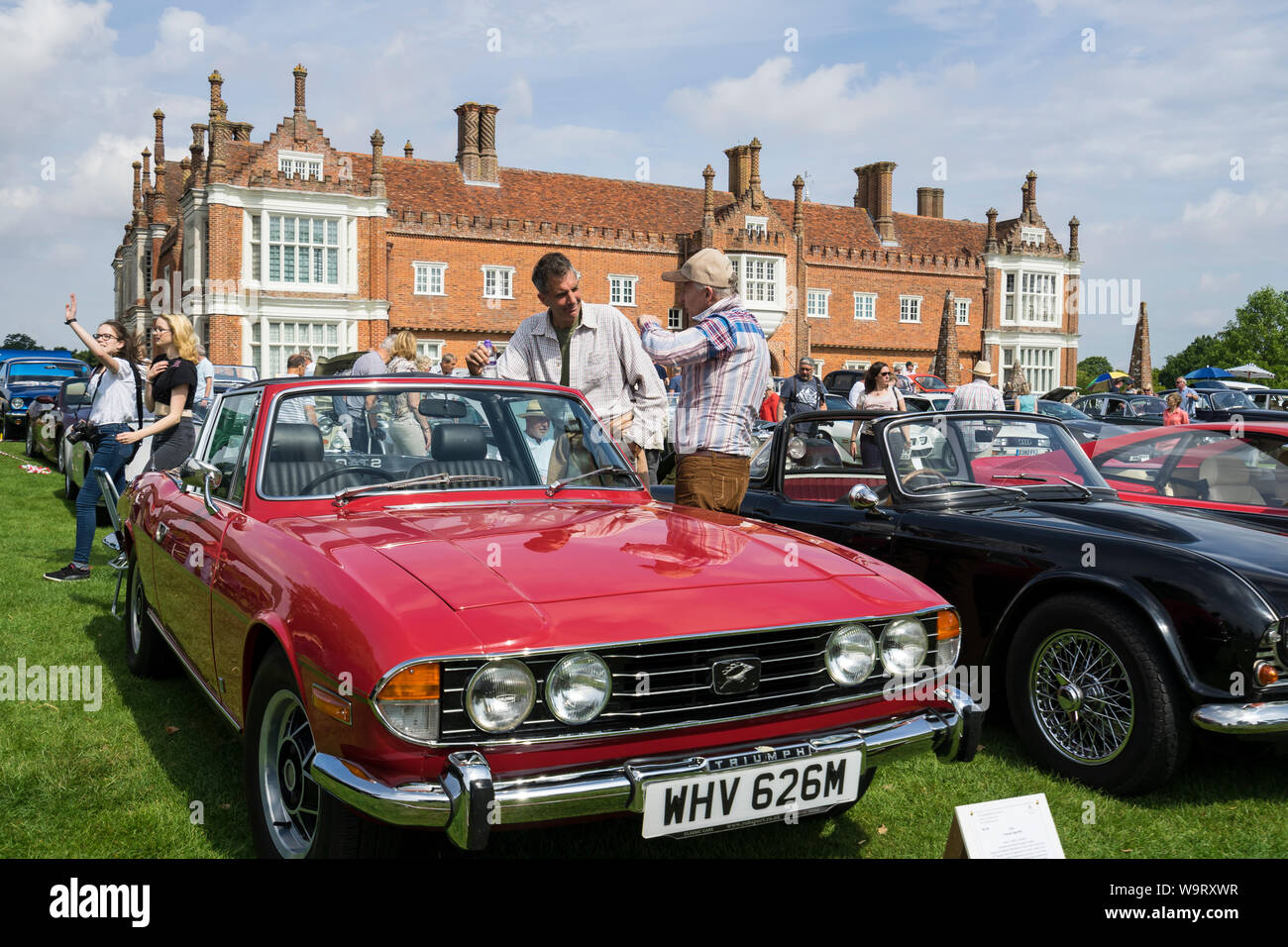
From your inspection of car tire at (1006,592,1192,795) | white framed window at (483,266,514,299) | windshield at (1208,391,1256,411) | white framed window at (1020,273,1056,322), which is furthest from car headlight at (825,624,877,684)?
white framed window at (1020,273,1056,322)

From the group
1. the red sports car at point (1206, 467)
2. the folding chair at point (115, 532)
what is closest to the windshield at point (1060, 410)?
the red sports car at point (1206, 467)

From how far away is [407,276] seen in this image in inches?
1455

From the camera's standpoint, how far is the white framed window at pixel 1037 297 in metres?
49.9

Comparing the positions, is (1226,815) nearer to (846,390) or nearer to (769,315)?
(846,390)

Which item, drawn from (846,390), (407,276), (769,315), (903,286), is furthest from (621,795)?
(903,286)

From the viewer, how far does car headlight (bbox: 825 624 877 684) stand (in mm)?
3031

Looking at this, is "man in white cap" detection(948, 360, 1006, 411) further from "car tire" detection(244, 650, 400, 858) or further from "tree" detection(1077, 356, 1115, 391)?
"tree" detection(1077, 356, 1115, 391)

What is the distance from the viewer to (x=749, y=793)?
274 centimetres

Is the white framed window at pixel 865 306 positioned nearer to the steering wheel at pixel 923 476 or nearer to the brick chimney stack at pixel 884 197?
the brick chimney stack at pixel 884 197

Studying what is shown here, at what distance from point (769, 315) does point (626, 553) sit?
40833 mm

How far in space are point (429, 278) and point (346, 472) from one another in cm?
3475

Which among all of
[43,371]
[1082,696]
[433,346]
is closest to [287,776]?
[1082,696]

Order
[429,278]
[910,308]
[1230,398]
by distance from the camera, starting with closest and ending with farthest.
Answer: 1. [1230,398]
2. [429,278]
3. [910,308]

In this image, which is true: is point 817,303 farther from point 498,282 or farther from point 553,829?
point 553,829
